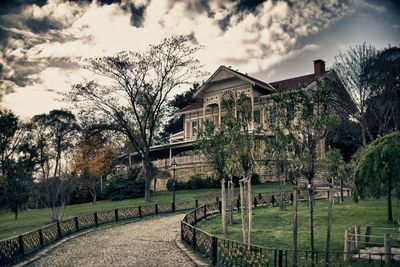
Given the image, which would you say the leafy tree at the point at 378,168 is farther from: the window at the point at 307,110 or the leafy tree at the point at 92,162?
the leafy tree at the point at 92,162

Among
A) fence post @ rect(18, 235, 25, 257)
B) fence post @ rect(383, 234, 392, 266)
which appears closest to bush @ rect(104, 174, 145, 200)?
fence post @ rect(18, 235, 25, 257)

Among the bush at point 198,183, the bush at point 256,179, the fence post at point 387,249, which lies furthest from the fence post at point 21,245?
the bush at point 256,179

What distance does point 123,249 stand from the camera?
1641 centimetres

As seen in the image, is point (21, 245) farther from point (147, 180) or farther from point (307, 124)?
point (147, 180)

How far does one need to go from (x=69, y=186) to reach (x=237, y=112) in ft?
57.0

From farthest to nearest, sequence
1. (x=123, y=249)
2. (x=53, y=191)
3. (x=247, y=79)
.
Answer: (x=247, y=79), (x=53, y=191), (x=123, y=249)

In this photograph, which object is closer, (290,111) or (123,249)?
(290,111)

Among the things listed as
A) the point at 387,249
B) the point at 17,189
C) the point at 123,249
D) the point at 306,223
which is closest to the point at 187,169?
the point at 17,189

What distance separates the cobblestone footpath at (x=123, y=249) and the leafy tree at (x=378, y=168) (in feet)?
28.3

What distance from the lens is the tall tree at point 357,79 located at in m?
30.8

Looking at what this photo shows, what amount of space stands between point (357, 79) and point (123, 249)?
23.4 meters

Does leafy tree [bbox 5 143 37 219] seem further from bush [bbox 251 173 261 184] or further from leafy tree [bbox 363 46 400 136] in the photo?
leafy tree [bbox 363 46 400 136]

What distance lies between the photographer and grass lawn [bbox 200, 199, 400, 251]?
15498 millimetres

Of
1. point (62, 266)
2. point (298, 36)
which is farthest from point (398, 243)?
point (62, 266)
